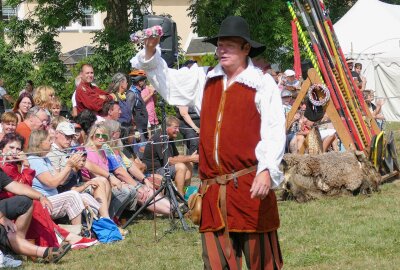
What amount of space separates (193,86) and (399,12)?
65.4 feet

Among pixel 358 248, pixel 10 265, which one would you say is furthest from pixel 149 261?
pixel 358 248

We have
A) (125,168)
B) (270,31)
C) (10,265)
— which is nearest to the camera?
(10,265)

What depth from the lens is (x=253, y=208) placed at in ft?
16.5

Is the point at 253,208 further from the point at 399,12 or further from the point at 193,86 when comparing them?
the point at 399,12

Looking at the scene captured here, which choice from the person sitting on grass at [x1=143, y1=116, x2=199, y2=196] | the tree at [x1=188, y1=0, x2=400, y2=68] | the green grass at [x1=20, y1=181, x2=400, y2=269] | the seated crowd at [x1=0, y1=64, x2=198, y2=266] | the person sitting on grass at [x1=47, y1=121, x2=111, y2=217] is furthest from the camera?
the tree at [x1=188, y1=0, x2=400, y2=68]

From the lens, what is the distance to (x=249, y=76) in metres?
5.05

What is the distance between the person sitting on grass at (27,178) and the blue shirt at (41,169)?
35 cm

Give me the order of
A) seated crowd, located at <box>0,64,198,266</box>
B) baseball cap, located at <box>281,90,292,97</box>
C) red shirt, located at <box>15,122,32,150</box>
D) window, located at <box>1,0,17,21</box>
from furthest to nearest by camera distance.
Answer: window, located at <box>1,0,17,21</box>, baseball cap, located at <box>281,90,292,97</box>, red shirt, located at <box>15,122,32,150</box>, seated crowd, located at <box>0,64,198,266</box>

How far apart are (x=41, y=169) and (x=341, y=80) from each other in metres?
4.90

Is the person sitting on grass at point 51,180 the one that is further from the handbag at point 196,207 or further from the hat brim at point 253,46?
the hat brim at point 253,46

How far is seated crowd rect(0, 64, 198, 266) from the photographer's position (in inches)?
292

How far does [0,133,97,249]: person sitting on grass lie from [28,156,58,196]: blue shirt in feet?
1.14

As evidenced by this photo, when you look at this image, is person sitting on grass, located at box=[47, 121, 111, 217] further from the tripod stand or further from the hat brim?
the hat brim

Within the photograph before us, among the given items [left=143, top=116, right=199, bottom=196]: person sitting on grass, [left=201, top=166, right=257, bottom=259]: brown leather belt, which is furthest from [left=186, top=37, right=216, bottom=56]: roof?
[left=201, top=166, right=257, bottom=259]: brown leather belt
